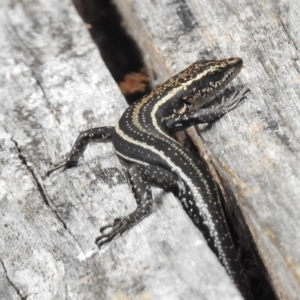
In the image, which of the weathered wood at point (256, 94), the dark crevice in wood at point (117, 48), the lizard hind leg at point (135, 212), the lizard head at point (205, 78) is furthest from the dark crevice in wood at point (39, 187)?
the dark crevice in wood at point (117, 48)

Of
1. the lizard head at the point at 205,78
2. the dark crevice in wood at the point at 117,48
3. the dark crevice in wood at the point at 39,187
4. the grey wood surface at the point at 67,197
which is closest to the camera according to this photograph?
the grey wood surface at the point at 67,197

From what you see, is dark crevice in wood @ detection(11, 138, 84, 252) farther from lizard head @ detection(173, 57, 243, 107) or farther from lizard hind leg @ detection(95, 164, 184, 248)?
lizard head @ detection(173, 57, 243, 107)

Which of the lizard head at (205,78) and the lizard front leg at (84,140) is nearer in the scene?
the lizard front leg at (84,140)

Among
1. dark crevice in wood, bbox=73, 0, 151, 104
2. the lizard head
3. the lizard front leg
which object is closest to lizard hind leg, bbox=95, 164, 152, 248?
the lizard front leg

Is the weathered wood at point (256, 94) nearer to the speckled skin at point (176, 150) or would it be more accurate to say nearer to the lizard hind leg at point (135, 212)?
→ the speckled skin at point (176, 150)

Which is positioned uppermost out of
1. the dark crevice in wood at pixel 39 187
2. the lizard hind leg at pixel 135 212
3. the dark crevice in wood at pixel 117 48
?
the dark crevice in wood at pixel 117 48

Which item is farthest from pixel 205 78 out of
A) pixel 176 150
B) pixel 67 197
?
pixel 67 197

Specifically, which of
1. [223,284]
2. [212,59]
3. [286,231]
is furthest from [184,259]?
[212,59]
